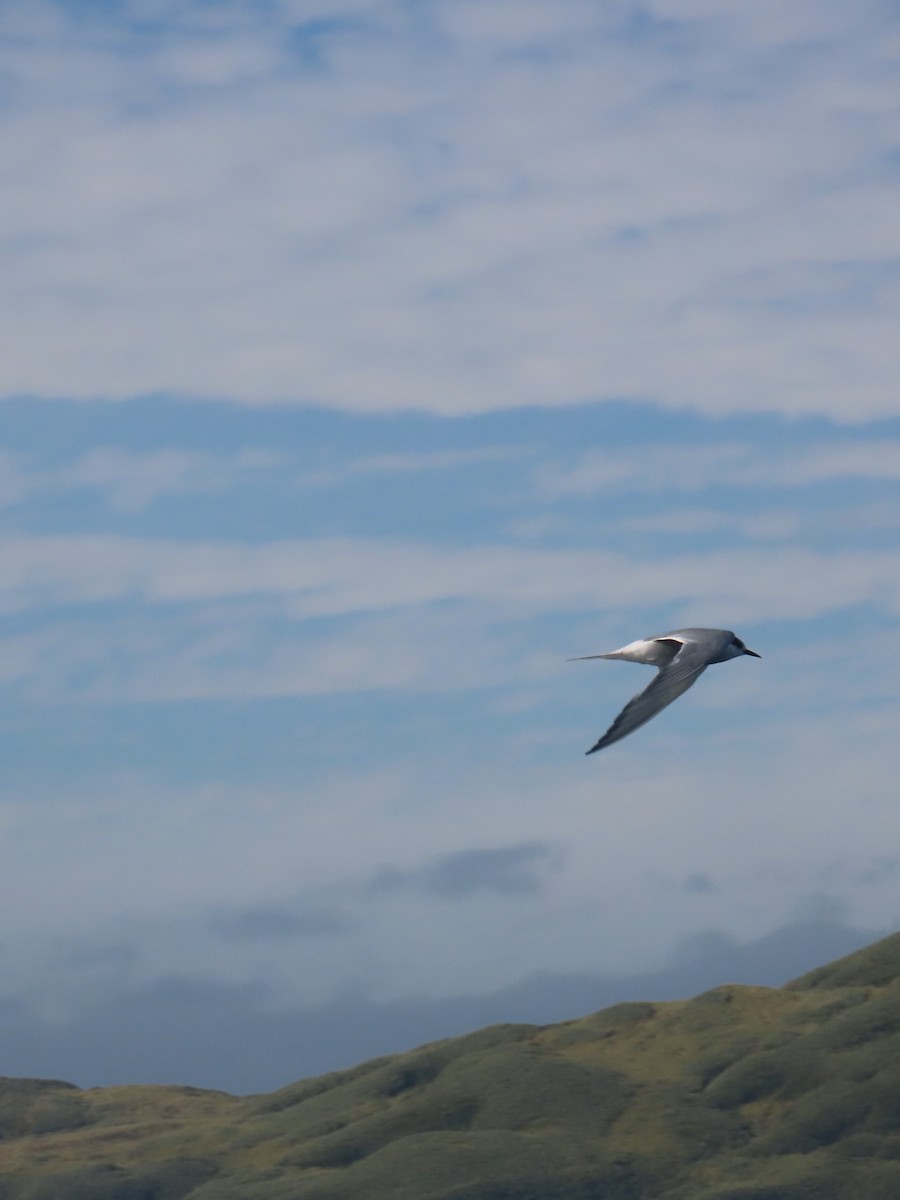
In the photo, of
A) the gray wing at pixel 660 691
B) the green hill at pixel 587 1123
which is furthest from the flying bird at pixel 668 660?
the green hill at pixel 587 1123

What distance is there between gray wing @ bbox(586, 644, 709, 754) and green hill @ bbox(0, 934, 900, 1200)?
4025 inches

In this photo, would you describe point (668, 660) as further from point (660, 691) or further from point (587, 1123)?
point (587, 1123)

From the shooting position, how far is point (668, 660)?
45.6m

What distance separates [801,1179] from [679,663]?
357 ft

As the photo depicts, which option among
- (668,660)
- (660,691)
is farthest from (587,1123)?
(660,691)

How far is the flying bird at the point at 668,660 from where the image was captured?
125 ft

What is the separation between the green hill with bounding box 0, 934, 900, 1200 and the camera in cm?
14050

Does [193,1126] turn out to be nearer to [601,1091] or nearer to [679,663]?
[601,1091]

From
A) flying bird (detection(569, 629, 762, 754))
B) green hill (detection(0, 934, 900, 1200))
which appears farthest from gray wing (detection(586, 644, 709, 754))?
green hill (detection(0, 934, 900, 1200))

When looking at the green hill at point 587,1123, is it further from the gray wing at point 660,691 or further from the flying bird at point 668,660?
the gray wing at point 660,691

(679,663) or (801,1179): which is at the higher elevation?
(679,663)

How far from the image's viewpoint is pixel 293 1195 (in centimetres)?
14425

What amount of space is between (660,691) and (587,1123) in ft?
388

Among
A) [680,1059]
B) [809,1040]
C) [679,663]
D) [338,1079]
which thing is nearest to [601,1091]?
[680,1059]
